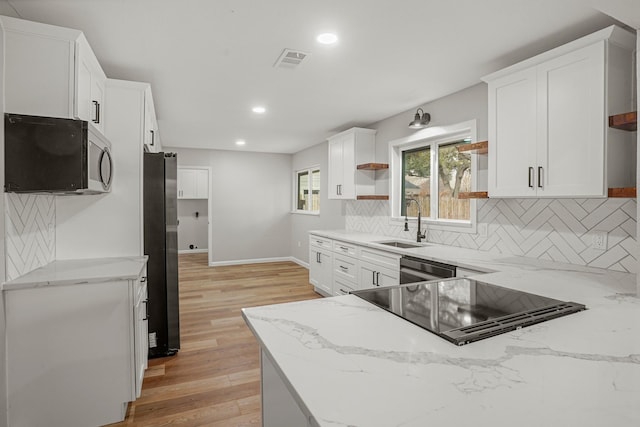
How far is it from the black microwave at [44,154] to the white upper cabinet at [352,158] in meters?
3.24

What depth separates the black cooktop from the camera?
1.14 meters

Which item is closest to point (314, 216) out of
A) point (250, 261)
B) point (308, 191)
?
point (308, 191)

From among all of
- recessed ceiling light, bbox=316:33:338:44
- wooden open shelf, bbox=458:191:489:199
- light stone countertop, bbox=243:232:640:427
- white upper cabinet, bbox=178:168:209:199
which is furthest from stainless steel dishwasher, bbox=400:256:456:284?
white upper cabinet, bbox=178:168:209:199

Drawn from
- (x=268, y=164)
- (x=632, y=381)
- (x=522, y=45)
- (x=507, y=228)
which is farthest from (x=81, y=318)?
(x=268, y=164)

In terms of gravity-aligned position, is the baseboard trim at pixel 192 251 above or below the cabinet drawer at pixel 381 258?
below

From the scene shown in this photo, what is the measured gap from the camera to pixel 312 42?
241 cm

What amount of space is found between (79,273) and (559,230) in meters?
3.33

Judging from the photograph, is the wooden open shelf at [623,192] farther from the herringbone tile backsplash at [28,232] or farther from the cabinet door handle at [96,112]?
the herringbone tile backsplash at [28,232]

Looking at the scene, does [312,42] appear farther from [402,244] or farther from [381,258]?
[402,244]

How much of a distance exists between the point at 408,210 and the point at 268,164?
4188 millimetres

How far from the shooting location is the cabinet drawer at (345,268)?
3.98 meters

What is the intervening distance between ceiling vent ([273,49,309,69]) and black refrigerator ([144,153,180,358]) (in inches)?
49.8

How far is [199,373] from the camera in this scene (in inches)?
107

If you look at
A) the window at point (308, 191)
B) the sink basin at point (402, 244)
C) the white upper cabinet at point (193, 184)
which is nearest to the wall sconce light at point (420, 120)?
the sink basin at point (402, 244)
